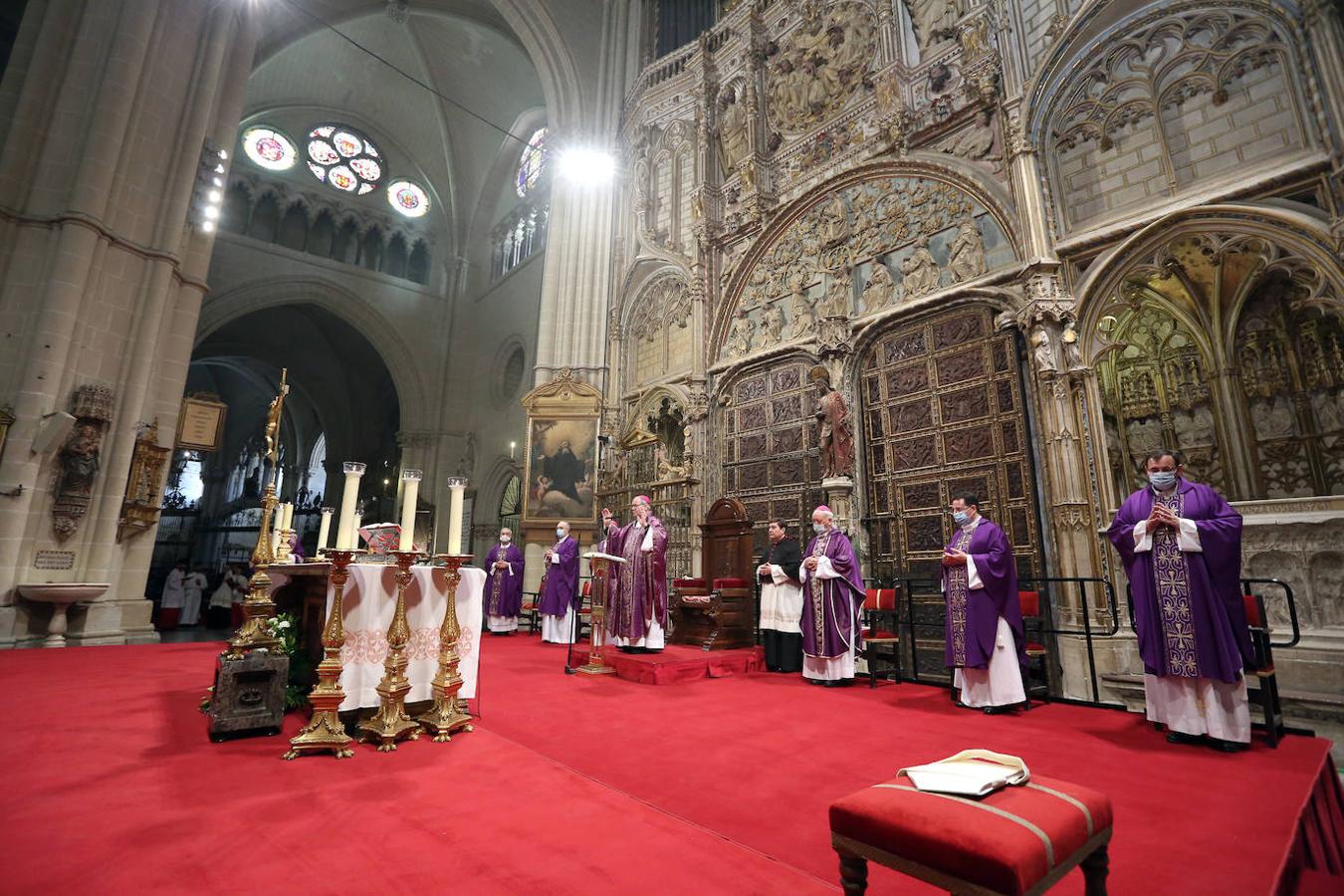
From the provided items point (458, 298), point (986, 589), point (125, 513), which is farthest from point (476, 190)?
point (986, 589)

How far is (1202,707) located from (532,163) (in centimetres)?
2018

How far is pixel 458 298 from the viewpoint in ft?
70.0

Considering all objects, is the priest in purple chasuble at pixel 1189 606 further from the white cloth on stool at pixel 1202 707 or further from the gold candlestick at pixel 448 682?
the gold candlestick at pixel 448 682

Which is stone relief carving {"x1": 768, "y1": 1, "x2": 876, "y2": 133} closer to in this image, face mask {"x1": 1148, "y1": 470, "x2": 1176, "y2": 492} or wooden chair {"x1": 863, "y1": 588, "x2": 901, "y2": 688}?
wooden chair {"x1": 863, "y1": 588, "x2": 901, "y2": 688}

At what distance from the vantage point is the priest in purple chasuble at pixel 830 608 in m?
6.25

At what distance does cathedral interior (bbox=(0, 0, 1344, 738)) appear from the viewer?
6.46 m

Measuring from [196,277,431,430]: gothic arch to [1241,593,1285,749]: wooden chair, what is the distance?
1972cm

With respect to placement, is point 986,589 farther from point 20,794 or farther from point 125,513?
point 125,513

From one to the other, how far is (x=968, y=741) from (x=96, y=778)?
14.7 ft

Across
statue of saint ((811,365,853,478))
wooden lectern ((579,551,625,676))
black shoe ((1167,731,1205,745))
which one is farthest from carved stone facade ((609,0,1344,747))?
wooden lectern ((579,551,625,676))

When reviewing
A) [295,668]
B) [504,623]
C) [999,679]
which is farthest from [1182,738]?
[504,623]

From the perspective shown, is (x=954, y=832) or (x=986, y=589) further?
(x=986, y=589)

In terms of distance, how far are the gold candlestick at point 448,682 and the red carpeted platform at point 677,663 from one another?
Result: 2.52m

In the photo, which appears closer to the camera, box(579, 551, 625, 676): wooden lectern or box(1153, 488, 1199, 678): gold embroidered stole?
box(1153, 488, 1199, 678): gold embroidered stole
